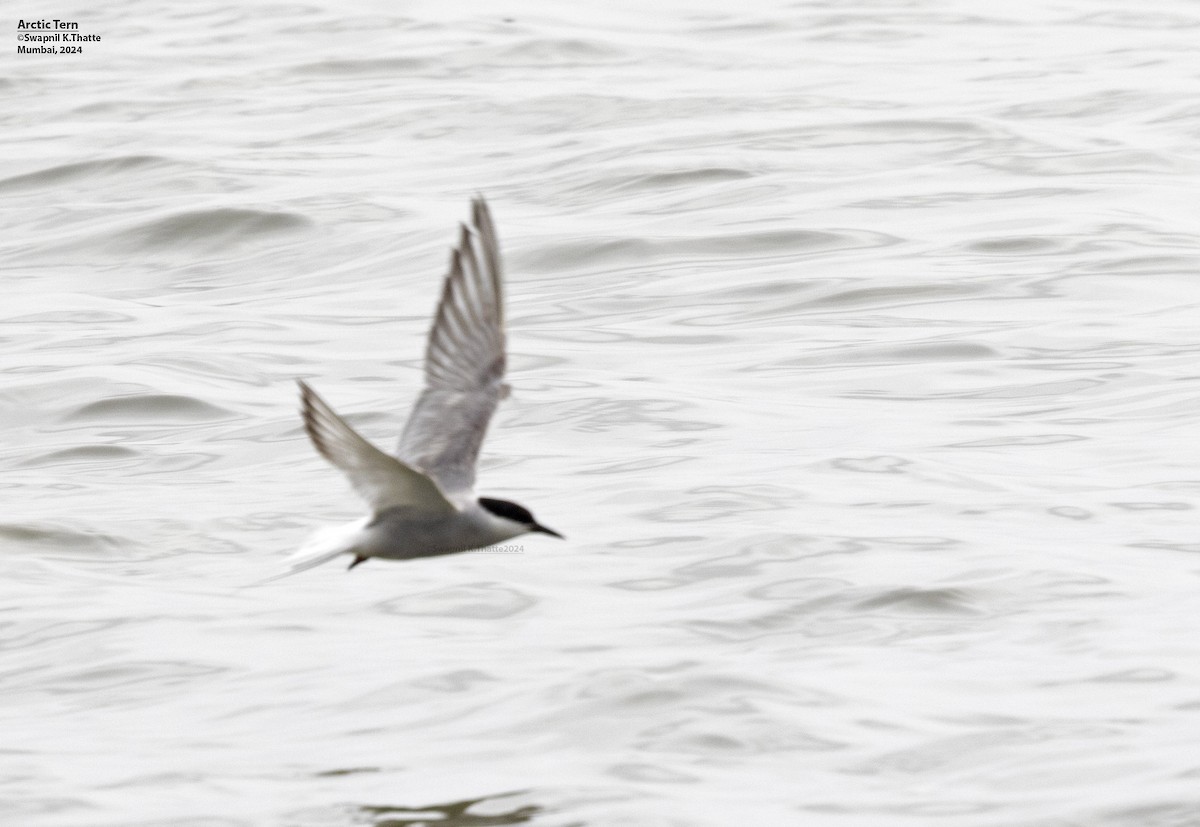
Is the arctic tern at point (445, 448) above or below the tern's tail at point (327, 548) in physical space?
above

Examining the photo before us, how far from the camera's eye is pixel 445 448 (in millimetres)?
7750

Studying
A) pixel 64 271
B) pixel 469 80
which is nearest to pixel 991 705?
pixel 64 271

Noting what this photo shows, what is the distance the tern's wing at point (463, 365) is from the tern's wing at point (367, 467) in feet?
2.04

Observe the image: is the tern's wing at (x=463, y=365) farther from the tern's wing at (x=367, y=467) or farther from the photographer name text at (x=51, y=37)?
the photographer name text at (x=51, y=37)

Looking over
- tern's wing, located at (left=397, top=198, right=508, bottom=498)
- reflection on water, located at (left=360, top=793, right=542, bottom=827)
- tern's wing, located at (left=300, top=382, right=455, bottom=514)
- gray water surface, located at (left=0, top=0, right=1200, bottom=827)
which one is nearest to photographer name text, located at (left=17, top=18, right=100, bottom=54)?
gray water surface, located at (left=0, top=0, right=1200, bottom=827)

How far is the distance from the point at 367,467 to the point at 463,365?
134 centimetres

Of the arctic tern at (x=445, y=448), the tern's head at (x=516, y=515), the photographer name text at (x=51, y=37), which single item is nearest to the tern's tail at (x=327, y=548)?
the arctic tern at (x=445, y=448)

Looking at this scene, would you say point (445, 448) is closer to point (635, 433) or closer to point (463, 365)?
point (463, 365)

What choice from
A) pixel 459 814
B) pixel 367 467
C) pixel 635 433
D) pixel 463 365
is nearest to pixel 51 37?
pixel 635 433

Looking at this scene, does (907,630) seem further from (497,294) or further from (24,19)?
(24,19)

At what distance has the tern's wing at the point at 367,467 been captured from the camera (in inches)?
254

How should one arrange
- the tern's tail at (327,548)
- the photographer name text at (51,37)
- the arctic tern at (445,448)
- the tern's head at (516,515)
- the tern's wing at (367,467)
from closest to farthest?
1. the tern's wing at (367,467)
2. the arctic tern at (445,448)
3. the tern's tail at (327,548)
4. the tern's head at (516,515)
5. the photographer name text at (51,37)

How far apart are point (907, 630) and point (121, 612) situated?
3.02m

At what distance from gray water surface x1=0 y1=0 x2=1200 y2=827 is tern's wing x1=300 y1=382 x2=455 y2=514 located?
87 centimetres
